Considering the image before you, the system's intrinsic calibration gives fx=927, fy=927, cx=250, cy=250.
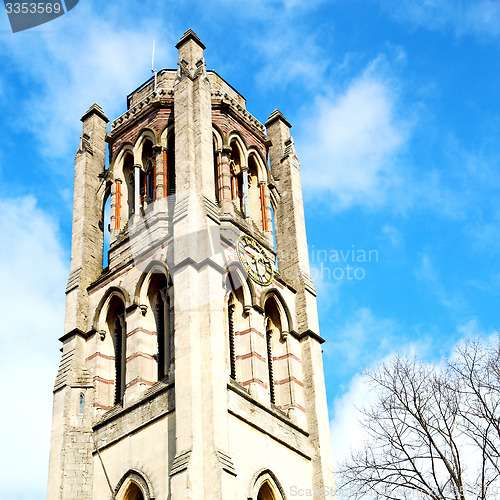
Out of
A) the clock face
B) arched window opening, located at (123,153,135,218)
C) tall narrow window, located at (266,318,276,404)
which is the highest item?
arched window opening, located at (123,153,135,218)

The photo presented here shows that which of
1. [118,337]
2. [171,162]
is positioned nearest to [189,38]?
[171,162]

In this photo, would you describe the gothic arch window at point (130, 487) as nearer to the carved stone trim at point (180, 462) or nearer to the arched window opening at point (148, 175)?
the carved stone trim at point (180, 462)

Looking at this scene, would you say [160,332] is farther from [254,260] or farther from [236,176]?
[236,176]

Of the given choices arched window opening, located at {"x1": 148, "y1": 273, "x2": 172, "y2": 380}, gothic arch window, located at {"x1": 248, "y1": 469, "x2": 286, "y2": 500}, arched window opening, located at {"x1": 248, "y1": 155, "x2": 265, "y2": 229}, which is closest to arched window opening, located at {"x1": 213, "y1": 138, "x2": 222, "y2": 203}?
arched window opening, located at {"x1": 248, "y1": 155, "x2": 265, "y2": 229}

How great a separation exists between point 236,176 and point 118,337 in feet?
25.9

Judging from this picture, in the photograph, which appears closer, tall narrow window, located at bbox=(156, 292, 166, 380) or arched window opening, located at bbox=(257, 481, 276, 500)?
arched window opening, located at bbox=(257, 481, 276, 500)

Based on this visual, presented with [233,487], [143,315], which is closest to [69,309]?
[143,315]

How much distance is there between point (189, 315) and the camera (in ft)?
84.0

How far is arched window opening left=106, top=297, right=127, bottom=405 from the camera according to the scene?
28.3m

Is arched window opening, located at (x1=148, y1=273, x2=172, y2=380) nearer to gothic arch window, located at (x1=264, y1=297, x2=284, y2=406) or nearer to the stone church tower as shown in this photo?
the stone church tower

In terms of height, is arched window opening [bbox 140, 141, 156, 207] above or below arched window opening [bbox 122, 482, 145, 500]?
above

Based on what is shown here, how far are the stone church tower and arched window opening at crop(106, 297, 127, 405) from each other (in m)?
0.05

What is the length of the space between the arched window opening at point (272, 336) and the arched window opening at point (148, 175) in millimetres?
5826

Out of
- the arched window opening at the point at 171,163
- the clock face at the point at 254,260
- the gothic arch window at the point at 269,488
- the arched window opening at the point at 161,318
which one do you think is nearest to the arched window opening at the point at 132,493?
the gothic arch window at the point at 269,488
